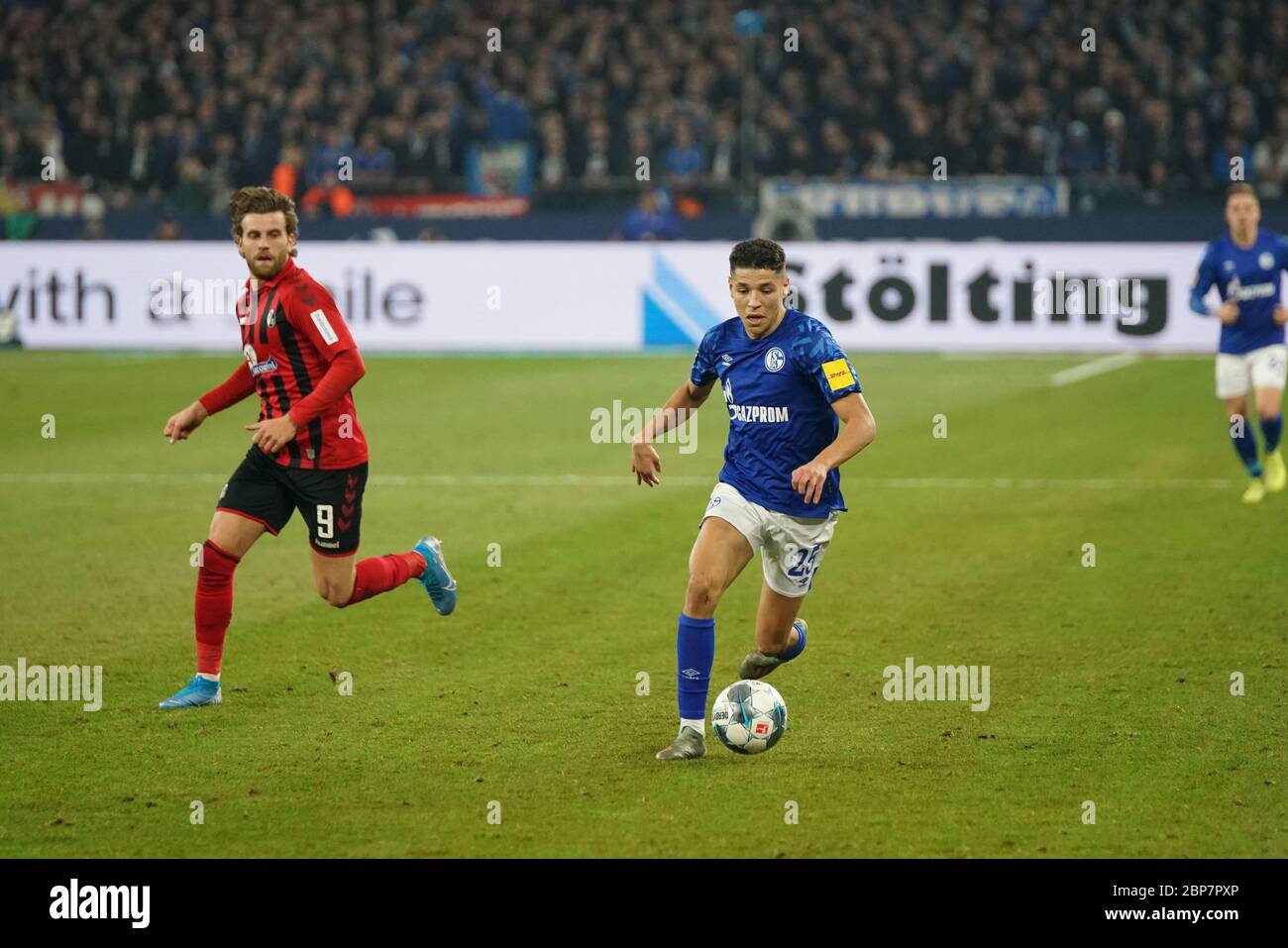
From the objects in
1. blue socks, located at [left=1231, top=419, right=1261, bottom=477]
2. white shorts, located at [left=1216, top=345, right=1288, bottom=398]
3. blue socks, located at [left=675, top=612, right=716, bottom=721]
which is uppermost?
white shorts, located at [left=1216, top=345, right=1288, bottom=398]

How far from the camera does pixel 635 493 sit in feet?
42.8

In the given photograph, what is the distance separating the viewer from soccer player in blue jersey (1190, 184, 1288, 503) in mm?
12789

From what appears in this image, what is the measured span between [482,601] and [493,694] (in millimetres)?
1993

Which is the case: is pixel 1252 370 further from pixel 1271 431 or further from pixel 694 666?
pixel 694 666

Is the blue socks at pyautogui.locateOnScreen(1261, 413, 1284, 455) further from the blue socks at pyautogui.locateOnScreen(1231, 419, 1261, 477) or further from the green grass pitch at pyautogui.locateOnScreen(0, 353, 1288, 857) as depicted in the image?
the green grass pitch at pyautogui.locateOnScreen(0, 353, 1288, 857)

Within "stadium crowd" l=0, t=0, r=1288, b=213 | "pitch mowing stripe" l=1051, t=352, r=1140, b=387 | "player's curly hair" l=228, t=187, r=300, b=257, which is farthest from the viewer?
"stadium crowd" l=0, t=0, r=1288, b=213

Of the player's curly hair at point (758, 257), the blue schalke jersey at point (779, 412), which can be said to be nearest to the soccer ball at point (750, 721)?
the blue schalke jersey at point (779, 412)

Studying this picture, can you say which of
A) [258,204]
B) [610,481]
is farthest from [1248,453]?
[258,204]

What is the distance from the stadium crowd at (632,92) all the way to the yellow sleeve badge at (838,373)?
20737mm

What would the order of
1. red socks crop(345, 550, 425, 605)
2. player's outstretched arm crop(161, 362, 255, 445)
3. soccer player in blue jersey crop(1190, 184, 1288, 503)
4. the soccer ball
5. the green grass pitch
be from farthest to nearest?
soccer player in blue jersey crop(1190, 184, 1288, 503) → red socks crop(345, 550, 425, 605) → player's outstretched arm crop(161, 362, 255, 445) → the soccer ball → the green grass pitch

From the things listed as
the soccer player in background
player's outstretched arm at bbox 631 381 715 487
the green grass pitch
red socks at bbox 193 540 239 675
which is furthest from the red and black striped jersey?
player's outstretched arm at bbox 631 381 715 487

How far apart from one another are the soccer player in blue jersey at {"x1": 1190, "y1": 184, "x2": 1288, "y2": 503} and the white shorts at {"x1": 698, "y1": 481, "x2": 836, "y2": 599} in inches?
278

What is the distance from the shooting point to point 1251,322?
12.9 metres

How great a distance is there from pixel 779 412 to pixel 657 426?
52cm
